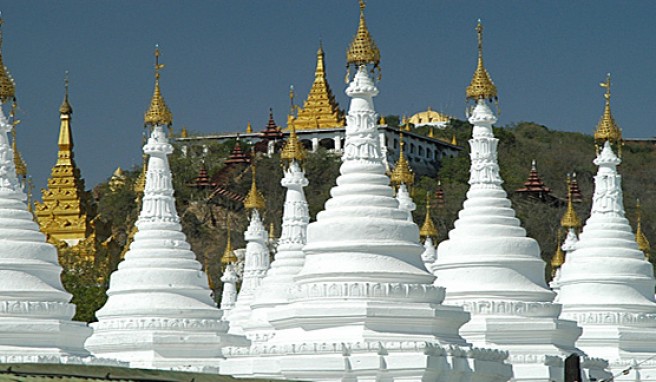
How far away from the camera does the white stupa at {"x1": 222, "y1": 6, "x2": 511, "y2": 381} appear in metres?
38.0

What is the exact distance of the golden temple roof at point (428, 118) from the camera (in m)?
143

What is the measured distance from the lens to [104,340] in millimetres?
44688

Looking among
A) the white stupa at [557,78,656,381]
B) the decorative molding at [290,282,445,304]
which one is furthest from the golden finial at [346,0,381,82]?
the white stupa at [557,78,656,381]

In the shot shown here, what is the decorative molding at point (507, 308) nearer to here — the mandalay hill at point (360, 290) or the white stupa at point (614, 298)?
the mandalay hill at point (360, 290)

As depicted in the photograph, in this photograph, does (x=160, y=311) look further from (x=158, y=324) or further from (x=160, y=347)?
(x=160, y=347)

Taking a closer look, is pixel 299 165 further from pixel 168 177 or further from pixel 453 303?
pixel 453 303

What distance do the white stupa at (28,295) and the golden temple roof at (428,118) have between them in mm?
100739

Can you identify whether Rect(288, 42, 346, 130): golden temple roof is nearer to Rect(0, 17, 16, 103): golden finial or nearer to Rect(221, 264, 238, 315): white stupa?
Rect(221, 264, 238, 315): white stupa

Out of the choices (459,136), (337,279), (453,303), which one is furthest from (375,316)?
(459,136)

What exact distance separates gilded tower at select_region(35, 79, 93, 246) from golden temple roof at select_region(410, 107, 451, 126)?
198 feet

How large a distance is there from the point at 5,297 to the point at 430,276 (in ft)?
29.1

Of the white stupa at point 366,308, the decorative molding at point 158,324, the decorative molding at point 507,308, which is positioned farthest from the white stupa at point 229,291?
the white stupa at point 366,308

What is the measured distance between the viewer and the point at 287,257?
50000 millimetres

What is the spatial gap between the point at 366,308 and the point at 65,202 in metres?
46.2
